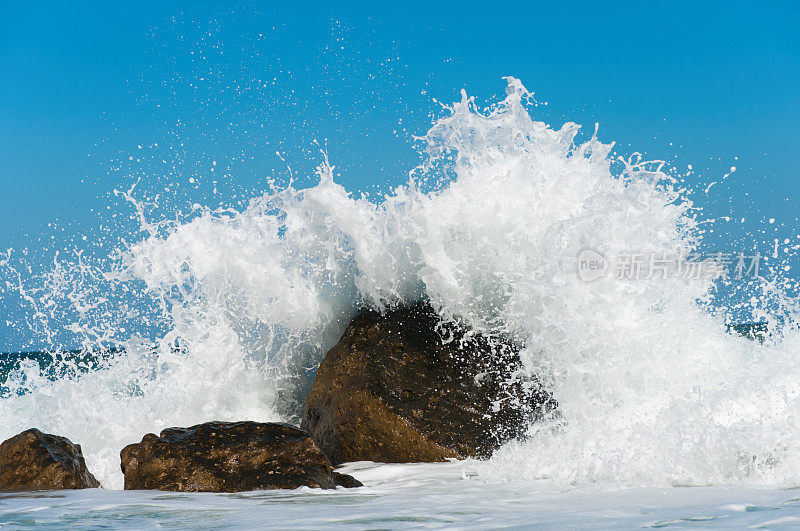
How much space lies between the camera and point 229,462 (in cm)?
314

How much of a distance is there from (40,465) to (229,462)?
3.12 feet

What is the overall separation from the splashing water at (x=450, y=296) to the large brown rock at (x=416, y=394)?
152 mm

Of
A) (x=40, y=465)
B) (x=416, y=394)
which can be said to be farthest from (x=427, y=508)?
(x=40, y=465)

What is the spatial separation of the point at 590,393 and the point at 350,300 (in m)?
1.80

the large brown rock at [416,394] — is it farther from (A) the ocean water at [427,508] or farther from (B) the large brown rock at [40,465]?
(B) the large brown rock at [40,465]

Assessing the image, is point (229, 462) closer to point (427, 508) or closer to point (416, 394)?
point (427, 508)

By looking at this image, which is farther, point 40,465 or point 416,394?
point 416,394

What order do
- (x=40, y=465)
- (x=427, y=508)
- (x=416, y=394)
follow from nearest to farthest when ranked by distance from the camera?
1. (x=427, y=508)
2. (x=40, y=465)
3. (x=416, y=394)

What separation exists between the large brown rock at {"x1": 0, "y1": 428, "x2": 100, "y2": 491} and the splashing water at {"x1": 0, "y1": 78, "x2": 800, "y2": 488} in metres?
0.61

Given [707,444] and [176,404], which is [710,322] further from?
[176,404]

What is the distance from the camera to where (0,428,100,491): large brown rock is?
127 inches

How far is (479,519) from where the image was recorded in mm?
2203

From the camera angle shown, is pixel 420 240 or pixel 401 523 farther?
pixel 420 240

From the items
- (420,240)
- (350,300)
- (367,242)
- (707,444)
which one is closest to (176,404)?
(350,300)
